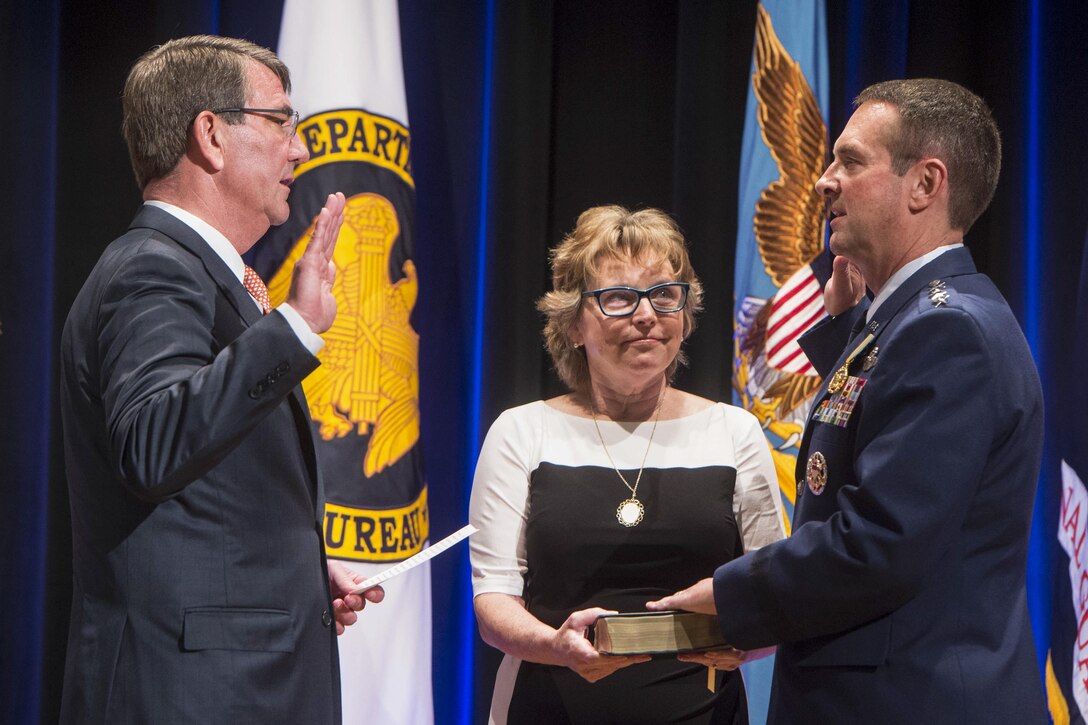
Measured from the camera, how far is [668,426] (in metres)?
2.40

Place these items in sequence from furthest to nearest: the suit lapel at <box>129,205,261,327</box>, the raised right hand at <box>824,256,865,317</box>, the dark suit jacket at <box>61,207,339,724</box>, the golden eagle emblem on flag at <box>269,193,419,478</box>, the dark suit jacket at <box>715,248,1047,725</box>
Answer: the golden eagle emblem on flag at <box>269,193,419,478</box>, the raised right hand at <box>824,256,865,317</box>, the suit lapel at <box>129,205,261,327</box>, the dark suit jacket at <box>715,248,1047,725</box>, the dark suit jacket at <box>61,207,339,724</box>

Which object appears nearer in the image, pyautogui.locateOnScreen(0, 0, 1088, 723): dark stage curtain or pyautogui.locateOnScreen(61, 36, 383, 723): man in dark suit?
pyautogui.locateOnScreen(61, 36, 383, 723): man in dark suit

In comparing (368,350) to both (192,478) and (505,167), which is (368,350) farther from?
(192,478)

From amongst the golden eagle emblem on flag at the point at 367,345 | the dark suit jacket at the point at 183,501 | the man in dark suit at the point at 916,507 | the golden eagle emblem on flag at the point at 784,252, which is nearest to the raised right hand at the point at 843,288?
the man in dark suit at the point at 916,507

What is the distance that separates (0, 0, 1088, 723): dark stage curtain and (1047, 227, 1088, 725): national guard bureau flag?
8 cm

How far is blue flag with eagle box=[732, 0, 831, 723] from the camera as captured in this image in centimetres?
308

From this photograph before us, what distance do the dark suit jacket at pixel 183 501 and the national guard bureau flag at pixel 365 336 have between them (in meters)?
1.29

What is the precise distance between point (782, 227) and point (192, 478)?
Answer: 2.14 m

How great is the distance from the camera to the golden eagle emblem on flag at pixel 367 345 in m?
2.89

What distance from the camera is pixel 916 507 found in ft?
4.76

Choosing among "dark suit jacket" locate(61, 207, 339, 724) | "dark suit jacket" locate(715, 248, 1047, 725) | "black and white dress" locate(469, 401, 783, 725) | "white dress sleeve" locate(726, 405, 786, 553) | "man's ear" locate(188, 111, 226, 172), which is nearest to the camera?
"dark suit jacket" locate(61, 207, 339, 724)

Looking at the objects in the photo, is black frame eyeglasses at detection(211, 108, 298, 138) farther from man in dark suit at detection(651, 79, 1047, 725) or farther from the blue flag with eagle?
the blue flag with eagle

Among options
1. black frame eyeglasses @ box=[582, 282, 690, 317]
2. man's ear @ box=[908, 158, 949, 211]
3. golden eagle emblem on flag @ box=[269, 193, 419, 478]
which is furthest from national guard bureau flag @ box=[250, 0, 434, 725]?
man's ear @ box=[908, 158, 949, 211]

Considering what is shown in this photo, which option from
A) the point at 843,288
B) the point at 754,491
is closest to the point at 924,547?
the point at 843,288
